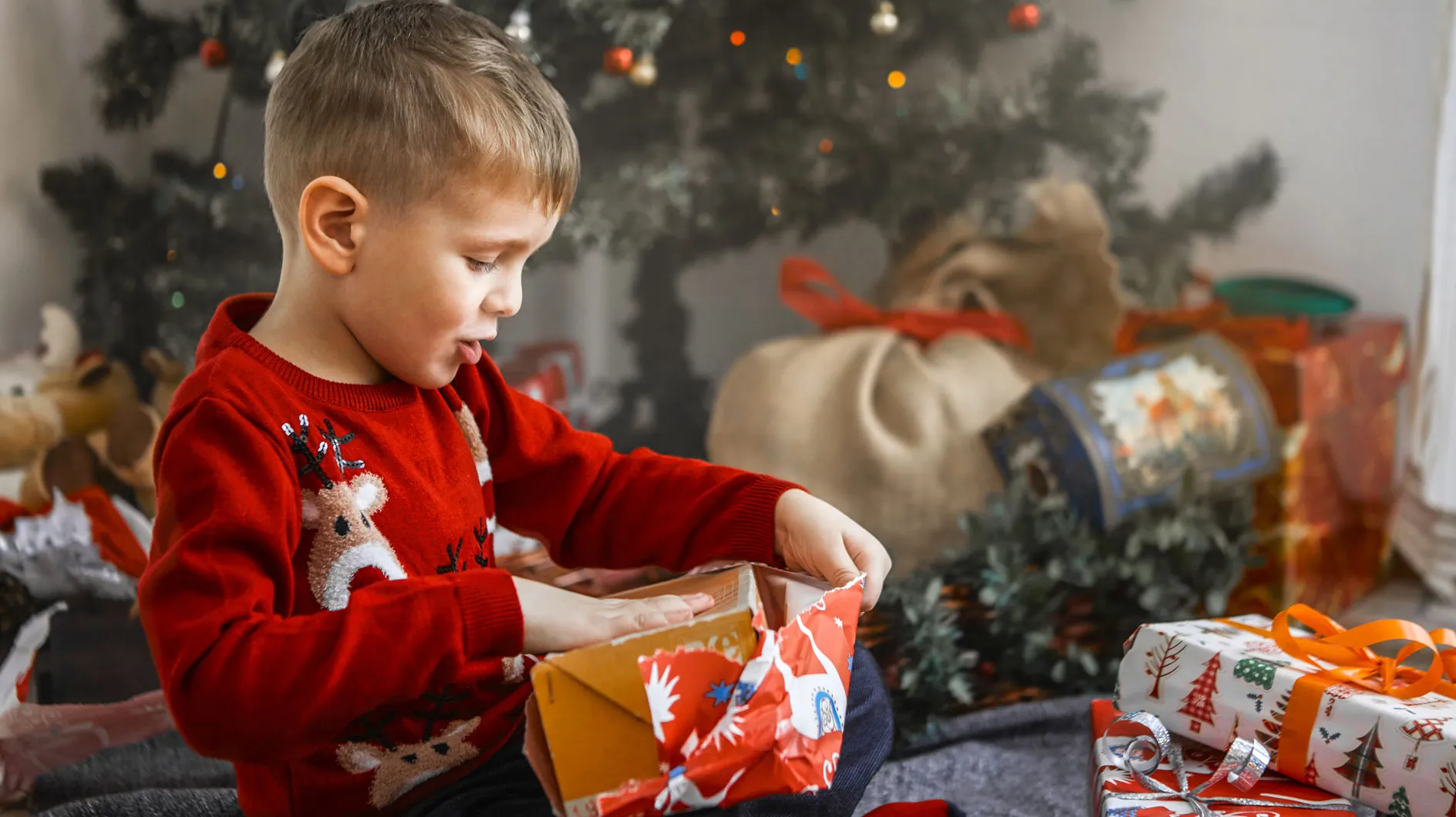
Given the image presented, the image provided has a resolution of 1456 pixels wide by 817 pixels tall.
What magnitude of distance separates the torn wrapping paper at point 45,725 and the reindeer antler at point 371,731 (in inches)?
17.7

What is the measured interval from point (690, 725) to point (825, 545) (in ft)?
0.62

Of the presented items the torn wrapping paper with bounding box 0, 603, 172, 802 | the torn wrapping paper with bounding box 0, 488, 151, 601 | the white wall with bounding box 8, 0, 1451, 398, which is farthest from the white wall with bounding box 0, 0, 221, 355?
the white wall with bounding box 8, 0, 1451, 398

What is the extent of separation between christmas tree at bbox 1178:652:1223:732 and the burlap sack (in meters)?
0.42

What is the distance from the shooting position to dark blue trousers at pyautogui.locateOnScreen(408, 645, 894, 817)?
2.15ft

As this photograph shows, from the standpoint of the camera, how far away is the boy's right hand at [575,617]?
0.59 meters

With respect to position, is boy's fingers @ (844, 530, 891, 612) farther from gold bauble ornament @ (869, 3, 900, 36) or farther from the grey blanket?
gold bauble ornament @ (869, 3, 900, 36)

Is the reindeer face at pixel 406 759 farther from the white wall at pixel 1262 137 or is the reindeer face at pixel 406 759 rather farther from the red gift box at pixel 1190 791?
the white wall at pixel 1262 137

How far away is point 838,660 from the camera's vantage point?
1.97 ft

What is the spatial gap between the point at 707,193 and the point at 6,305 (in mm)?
802

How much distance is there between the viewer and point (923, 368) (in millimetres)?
1307

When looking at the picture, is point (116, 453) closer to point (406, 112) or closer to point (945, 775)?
point (406, 112)

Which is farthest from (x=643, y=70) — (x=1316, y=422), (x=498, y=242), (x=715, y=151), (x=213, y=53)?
(x=1316, y=422)

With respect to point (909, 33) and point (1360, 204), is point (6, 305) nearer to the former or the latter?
point (909, 33)

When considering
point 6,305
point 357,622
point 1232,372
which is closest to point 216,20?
point 6,305
